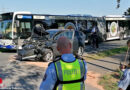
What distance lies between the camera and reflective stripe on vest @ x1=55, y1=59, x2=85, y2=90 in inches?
92.9

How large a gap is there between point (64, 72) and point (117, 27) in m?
21.4

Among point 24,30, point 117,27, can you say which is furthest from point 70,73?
point 117,27

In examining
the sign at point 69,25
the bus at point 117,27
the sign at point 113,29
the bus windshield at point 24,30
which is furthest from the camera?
the sign at point 113,29

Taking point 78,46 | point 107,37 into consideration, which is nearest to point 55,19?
point 78,46

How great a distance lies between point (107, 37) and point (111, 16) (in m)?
2.60

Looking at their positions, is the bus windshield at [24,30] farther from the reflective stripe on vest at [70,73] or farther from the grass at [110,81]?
the reflective stripe on vest at [70,73]

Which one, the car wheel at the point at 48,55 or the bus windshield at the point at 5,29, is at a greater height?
the bus windshield at the point at 5,29

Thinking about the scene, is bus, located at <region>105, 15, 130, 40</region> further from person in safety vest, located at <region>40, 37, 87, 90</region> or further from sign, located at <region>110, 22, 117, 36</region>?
person in safety vest, located at <region>40, 37, 87, 90</region>

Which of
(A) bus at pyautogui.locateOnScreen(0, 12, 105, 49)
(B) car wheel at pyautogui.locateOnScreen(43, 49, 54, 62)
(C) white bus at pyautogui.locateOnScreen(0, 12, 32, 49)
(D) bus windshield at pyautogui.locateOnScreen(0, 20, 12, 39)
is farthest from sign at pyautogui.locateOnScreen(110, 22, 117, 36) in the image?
(B) car wheel at pyautogui.locateOnScreen(43, 49, 54, 62)

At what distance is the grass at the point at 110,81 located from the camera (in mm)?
6077

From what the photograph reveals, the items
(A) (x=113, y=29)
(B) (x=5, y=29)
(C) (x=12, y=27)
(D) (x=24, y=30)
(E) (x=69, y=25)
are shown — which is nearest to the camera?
(C) (x=12, y=27)

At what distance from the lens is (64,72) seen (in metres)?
2.37

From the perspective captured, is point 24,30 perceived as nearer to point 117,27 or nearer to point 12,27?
point 12,27

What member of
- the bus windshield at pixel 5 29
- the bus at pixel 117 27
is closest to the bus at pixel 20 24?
the bus windshield at pixel 5 29
